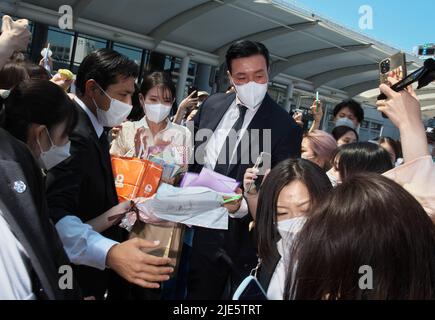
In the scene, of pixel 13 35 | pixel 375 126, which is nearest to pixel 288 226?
pixel 13 35

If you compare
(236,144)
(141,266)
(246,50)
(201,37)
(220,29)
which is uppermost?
(220,29)

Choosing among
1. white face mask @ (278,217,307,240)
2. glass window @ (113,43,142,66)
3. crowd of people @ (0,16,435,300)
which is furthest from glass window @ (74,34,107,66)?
white face mask @ (278,217,307,240)

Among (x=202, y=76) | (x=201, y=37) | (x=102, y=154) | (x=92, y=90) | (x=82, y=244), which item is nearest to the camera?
(x=82, y=244)

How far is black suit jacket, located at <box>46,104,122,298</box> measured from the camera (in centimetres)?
164

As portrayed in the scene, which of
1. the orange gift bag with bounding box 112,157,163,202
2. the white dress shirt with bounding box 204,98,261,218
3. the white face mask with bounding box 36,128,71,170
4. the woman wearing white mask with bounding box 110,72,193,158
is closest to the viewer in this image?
the white face mask with bounding box 36,128,71,170

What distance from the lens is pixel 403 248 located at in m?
0.92

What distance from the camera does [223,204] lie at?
196 cm

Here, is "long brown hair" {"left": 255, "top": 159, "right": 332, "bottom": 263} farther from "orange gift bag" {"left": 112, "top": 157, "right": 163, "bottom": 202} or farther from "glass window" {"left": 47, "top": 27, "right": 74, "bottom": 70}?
"glass window" {"left": 47, "top": 27, "right": 74, "bottom": 70}

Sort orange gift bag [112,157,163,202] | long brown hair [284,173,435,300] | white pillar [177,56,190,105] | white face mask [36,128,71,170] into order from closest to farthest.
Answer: long brown hair [284,173,435,300]
white face mask [36,128,71,170]
orange gift bag [112,157,163,202]
white pillar [177,56,190,105]

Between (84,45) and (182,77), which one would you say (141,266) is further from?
(182,77)

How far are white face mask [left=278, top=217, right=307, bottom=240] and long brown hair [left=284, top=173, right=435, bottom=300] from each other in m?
0.67

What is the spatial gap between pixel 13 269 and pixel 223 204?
1068mm
